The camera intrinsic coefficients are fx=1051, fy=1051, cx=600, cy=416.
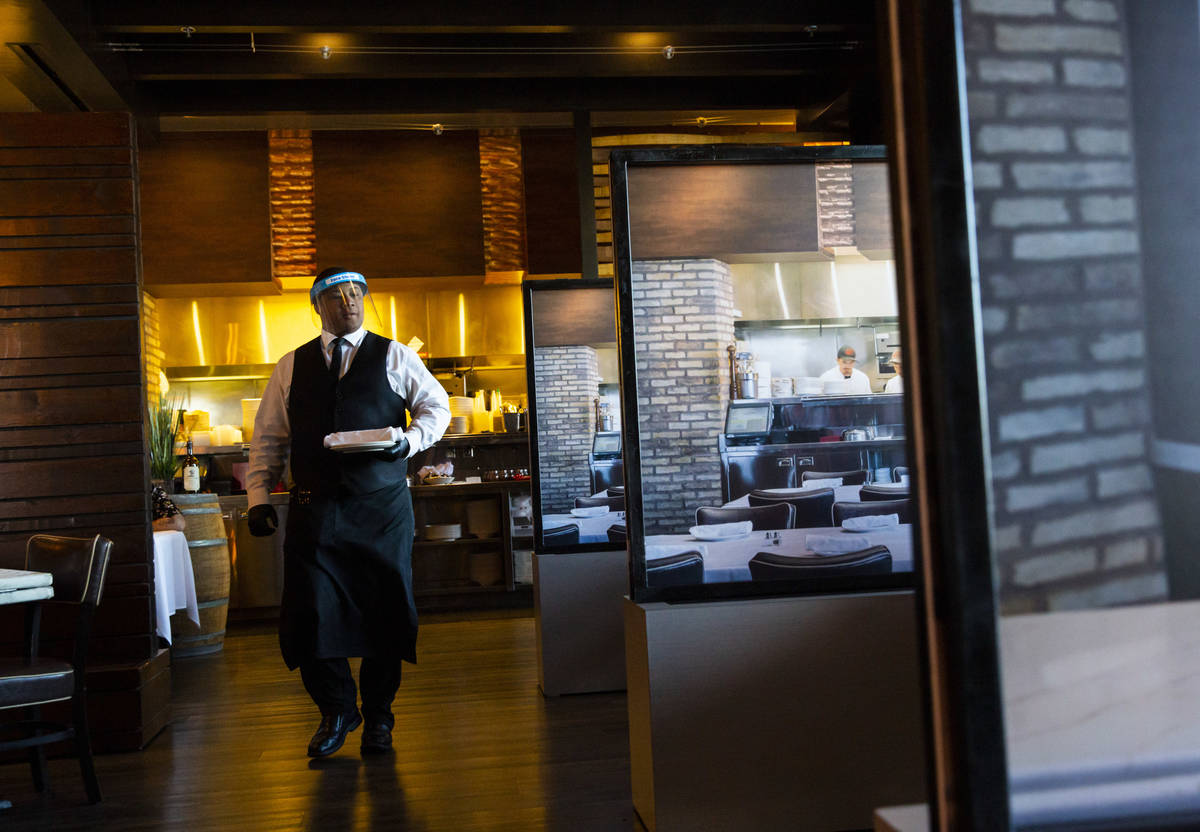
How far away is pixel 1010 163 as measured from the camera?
0.68 metres

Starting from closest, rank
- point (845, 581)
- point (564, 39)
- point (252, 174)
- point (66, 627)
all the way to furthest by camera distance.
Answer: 1. point (845, 581)
2. point (66, 627)
3. point (564, 39)
4. point (252, 174)

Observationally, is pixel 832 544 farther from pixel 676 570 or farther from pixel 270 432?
pixel 270 432

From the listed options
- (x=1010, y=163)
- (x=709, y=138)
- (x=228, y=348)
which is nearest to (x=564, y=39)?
(x=709, y=138)

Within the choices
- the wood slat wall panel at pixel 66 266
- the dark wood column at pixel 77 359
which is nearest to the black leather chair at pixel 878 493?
the dark wood column at pixel 77 359

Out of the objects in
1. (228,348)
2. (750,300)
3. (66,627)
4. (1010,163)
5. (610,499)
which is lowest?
(66,627)

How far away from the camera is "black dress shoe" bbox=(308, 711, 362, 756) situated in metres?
3.51

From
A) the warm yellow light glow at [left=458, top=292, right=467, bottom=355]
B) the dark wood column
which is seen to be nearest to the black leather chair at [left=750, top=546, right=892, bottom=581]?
the dark wood column

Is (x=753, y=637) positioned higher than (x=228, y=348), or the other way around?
(x=228, y=348)

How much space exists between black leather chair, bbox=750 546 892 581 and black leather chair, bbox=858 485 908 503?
5.2 inches

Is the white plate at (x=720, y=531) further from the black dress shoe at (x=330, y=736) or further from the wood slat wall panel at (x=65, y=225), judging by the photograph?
the wood slat wall panel at (x=65, y=225)

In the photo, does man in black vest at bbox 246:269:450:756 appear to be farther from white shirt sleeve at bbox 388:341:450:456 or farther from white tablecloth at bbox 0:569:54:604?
white tablecloth at bbox 0:569:54:604

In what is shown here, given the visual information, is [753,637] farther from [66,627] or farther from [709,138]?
[709,138]

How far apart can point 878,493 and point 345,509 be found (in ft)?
5.82

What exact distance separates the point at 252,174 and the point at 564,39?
333cm
